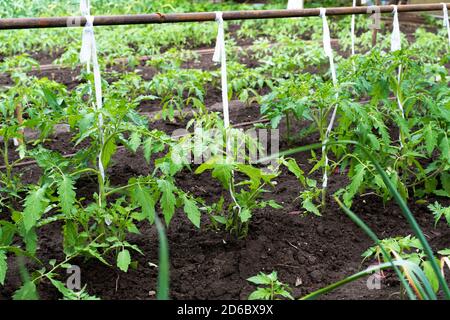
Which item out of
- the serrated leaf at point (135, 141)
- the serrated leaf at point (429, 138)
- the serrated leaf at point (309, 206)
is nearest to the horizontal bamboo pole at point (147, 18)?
the serrated leaf at point (135, 141)

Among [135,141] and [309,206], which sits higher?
[135,141]

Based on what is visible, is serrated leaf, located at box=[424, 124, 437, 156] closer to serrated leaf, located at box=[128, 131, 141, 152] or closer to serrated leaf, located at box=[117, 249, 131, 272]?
serrated leaf, located at box=[128, 131, 141, 152]

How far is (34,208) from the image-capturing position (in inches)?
105

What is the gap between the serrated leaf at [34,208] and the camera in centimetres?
263

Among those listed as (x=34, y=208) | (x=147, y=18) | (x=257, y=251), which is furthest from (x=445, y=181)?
(x=34, y=208)

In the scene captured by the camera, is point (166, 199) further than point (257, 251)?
No

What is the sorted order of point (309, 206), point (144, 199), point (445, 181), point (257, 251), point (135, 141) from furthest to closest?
point (445, 181) → point (309, 206) → point (257, 251) → point (135, 141) → point (144, 199)

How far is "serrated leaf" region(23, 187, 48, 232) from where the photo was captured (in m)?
2.63

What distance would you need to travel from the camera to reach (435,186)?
12.8 ft

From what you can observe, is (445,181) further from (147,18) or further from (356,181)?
(147,18)

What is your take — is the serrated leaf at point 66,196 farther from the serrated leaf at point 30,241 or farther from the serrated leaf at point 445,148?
the serrated leaf at point 445,148
